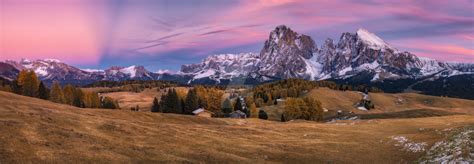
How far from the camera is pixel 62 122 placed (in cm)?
5444

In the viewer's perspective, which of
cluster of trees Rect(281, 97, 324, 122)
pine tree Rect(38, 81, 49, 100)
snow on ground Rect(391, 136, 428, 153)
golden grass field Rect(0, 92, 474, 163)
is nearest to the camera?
golden grass field Rect(0, 92, 474, 163)

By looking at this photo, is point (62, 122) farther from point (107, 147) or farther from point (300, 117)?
point (300, 117)

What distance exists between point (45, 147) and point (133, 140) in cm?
1131

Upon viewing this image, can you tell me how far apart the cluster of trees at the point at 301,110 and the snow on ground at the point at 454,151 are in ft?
349

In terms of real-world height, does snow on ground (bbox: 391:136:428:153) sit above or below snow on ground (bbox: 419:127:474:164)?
below

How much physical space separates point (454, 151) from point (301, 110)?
117186 millimetres

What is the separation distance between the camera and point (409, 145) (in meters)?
54.1

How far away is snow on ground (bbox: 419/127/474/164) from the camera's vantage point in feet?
121

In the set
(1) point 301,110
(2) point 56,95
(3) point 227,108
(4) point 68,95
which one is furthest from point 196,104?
(2) point 56,95

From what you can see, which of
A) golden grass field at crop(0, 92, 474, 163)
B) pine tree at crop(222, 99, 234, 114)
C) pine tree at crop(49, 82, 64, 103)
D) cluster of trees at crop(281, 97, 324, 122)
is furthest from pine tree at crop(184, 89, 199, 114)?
golden grass field at crop(0, 92, 474, 163)

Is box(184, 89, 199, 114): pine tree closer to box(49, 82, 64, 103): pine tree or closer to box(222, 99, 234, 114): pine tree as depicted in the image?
box(222, 99, 234, 114): pine tree

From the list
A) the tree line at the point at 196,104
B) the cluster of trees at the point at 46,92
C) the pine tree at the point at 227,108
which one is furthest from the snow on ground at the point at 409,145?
the cluster of trees at the point at 46,92

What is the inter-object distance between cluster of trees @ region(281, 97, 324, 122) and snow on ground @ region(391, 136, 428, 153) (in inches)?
3665

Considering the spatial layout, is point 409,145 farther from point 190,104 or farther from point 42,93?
point 42,93
